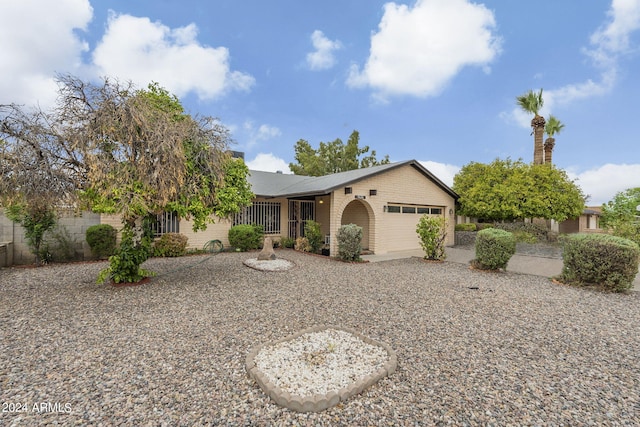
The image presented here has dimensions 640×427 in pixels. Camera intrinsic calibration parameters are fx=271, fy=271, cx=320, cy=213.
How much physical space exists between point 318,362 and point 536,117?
72.7ft

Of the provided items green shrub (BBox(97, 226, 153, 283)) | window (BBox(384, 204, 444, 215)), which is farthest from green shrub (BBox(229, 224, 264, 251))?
window (BBox(384, 204, 444, 215))

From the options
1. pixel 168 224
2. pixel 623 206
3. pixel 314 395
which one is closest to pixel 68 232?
pixel 168 224

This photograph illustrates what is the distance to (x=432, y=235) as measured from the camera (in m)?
9.63

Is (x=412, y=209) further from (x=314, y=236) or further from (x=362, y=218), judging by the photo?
(x=314, y=236)

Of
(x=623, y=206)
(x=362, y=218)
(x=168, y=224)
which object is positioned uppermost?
(x=623, y=206)

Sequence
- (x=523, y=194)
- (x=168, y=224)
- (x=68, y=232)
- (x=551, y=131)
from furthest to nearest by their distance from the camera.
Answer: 1. (x=551, y=131)
2. (x=523, y=194)
3. (x=168, y=224)
4. (x=68, y=232)

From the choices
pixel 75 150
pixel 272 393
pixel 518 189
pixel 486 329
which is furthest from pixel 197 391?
pixel 518 189

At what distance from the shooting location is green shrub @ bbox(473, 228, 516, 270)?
786 cm

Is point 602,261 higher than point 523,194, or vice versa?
point 523,194

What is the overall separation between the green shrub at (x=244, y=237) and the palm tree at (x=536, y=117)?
18272 millimetres

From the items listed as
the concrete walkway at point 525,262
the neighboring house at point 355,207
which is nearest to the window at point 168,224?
the neighboring house at point 355,207

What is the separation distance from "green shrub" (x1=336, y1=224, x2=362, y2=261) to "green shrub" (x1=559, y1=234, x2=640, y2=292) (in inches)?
220

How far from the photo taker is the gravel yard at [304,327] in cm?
226

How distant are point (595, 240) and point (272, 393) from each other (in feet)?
26.1
